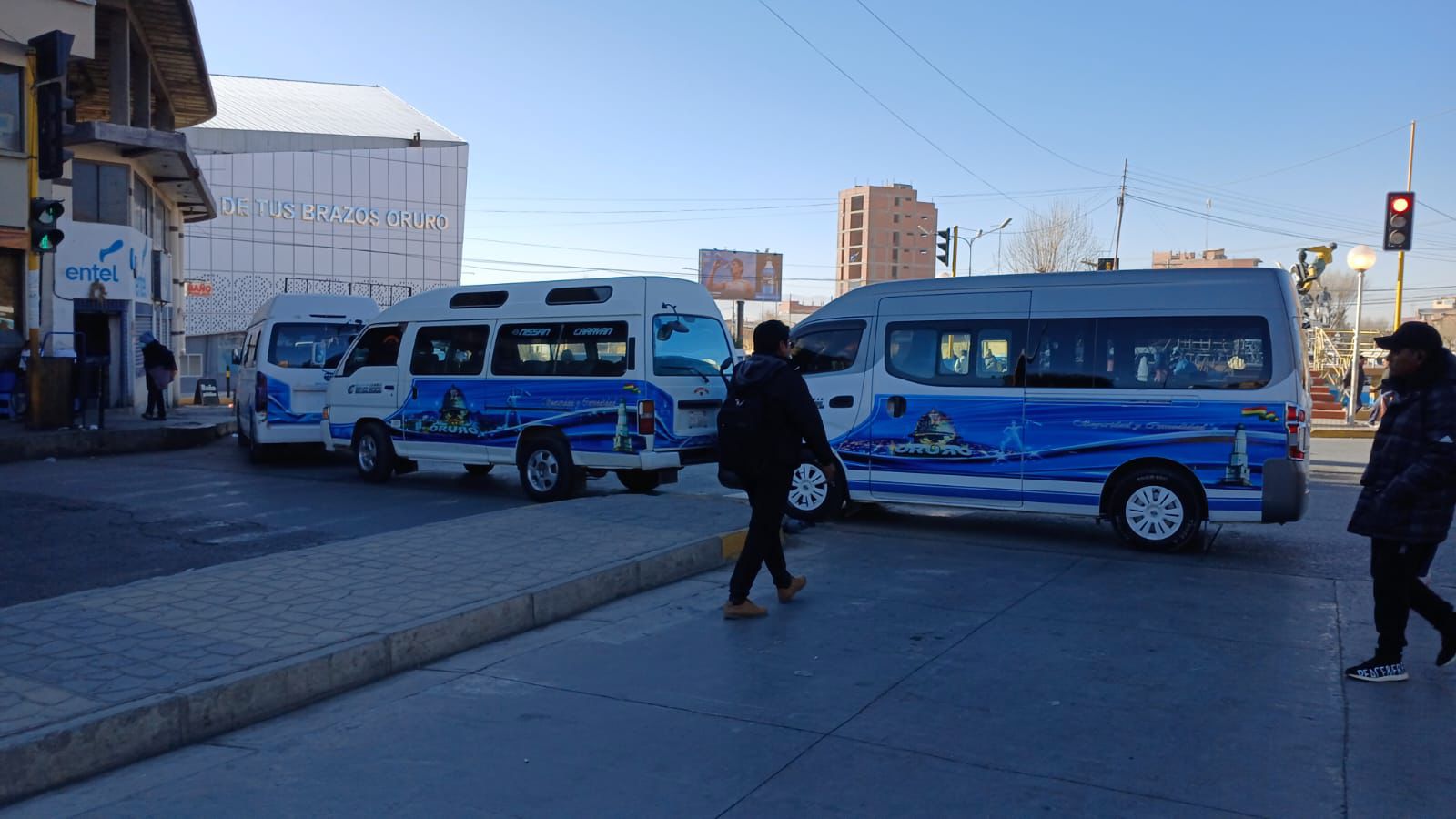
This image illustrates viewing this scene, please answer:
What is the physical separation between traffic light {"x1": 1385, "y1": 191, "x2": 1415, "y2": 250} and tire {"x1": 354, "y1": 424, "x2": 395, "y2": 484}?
17569 mm

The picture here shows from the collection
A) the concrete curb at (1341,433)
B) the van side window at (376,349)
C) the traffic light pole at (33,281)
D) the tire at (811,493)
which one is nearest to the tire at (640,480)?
the tire at (811,493)

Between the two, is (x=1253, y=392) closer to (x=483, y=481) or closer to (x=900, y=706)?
(x=900, y=706)

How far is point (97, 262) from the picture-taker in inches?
883

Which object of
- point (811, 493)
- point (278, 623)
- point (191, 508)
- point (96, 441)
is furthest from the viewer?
point (96, 441)

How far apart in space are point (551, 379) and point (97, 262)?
1590 cm

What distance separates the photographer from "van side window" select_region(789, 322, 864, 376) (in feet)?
34.4

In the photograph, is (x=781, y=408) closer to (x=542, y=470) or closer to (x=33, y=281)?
(x=542, y=470)

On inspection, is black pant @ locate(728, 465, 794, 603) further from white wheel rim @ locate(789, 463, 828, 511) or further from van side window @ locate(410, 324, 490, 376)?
van side window @ locate(410, 324, 490, 376)

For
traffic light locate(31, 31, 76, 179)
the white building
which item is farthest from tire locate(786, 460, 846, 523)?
the white building

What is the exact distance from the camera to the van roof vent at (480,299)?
482 inches

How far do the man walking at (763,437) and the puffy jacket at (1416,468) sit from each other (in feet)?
9.44

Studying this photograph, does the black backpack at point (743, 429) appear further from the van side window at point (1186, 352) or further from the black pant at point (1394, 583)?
the van side window at point (1186, 352)

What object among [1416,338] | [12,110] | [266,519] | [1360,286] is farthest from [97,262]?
[1360,286]

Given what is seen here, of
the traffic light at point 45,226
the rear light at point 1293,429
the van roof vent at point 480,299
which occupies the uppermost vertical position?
the traffic light at point 45,226
